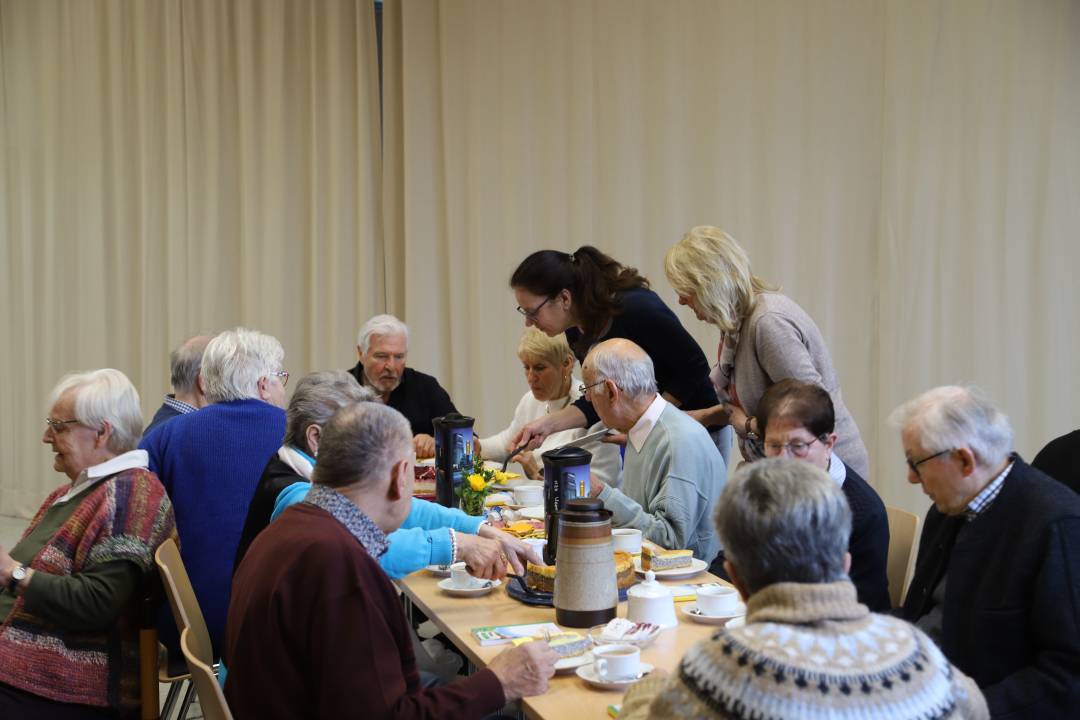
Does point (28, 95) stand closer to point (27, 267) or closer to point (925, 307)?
point (27, 267)

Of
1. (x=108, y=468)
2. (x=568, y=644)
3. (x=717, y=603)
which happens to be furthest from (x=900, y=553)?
(x=108, y=468)

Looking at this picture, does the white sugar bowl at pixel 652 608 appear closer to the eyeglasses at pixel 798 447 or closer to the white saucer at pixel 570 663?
the white saucer at pixel 570 663

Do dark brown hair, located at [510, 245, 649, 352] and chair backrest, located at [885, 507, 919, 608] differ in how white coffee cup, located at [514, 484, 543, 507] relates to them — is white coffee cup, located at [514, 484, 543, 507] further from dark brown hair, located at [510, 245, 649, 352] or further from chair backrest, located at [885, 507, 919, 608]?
chair backrest, located at [885, 507, 919, 608]

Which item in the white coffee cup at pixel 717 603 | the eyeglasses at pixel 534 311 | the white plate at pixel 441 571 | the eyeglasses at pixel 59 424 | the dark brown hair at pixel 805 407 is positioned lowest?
the white plate at pixel 441 571

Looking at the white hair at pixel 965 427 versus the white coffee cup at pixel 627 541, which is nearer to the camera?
the white hair at pixel 965 427

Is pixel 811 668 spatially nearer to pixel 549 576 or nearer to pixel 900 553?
pixel 549 576

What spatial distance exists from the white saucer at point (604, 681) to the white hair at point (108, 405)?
147 cm

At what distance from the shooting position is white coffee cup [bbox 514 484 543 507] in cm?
347

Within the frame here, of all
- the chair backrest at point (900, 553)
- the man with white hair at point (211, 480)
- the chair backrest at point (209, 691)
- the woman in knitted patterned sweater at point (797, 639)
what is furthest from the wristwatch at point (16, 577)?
the chair backrest at point (900, 553)

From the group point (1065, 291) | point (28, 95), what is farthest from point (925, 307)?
point (28, 95)

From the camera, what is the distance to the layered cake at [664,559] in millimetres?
2535

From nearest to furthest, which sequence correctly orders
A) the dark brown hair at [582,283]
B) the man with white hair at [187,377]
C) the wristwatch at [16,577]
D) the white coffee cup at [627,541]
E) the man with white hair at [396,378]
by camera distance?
the wristwatch at [16,577]
the white coffee cup at [627,541]
the man with white hair at [187,377]
the dark brown hair at [582,283]
the man with white hair at [396,378]

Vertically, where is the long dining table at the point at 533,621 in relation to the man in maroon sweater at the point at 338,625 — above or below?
below

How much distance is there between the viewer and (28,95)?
24.5 feet
